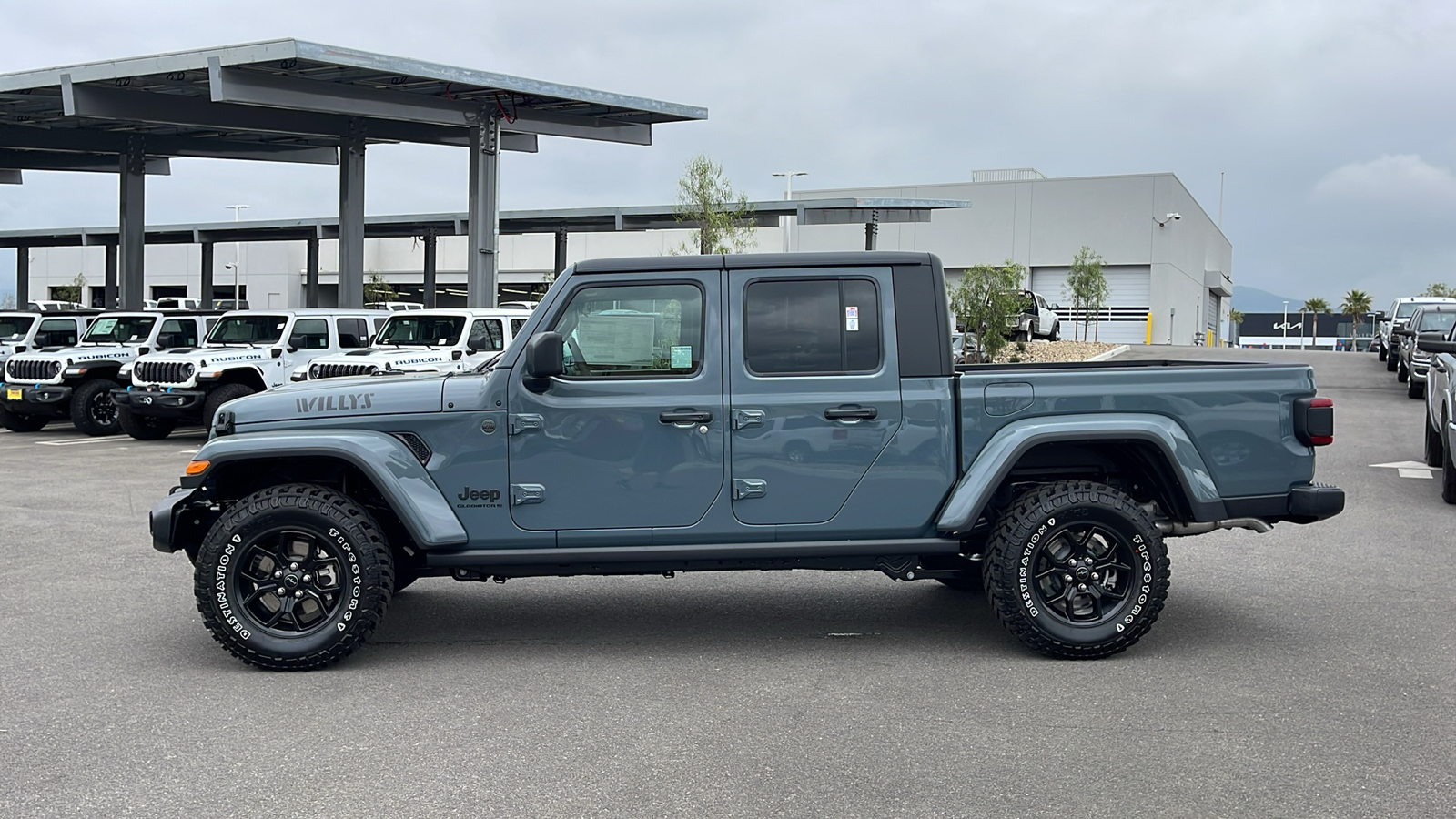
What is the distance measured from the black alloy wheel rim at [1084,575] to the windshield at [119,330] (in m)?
17.2

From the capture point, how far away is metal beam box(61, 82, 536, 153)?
25359mm

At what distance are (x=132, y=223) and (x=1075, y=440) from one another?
34.2m

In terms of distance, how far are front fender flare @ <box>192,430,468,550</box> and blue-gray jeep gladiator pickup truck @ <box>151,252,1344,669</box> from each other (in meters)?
0.01

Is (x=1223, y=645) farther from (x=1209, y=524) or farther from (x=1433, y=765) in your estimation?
(x=1433, y=765)

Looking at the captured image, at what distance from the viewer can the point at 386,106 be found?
81.5ft

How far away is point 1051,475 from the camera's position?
6.64m

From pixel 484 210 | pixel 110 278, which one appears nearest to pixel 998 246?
pixel 110 278

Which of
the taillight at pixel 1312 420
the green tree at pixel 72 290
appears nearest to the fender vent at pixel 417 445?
the taillight at pixel 1312 420

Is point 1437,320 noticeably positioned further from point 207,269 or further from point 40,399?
point 207,269

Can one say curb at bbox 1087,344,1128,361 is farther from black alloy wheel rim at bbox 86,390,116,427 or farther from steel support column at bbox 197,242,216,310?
steel support column at bbox 197,242,216,310

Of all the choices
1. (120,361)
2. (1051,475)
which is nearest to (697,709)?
(1051,475)

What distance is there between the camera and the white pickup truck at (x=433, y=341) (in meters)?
16.5

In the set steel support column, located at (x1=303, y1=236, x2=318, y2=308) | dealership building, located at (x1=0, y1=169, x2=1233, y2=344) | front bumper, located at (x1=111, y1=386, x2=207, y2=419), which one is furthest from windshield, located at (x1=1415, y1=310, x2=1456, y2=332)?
steel support column, located at (x1=303, y1=236, x2=318, y2=308)

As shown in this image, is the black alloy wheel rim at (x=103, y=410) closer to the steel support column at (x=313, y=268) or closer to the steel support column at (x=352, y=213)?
the steel support column at (x=352, y=213)
